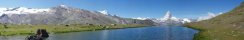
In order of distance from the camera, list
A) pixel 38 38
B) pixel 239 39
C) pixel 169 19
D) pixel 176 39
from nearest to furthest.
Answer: pixel 38 38, pixel 169 19, pixel 239 39, pixel 176 39

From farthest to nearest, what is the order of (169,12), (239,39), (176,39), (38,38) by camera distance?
(176,39)
(239,39)
(169,12)
(38,38)

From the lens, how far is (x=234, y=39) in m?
97.4

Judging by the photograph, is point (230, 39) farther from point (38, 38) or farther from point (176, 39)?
point (38, 38)

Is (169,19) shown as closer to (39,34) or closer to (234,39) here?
(39,34)

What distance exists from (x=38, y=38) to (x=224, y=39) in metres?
85.5

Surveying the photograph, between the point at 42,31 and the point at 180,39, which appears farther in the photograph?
the point at 180,39

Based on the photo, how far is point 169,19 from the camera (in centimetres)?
3144

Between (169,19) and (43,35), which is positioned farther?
(169,19)

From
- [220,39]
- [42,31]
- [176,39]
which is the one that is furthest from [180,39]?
[42,31]

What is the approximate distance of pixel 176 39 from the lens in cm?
12056

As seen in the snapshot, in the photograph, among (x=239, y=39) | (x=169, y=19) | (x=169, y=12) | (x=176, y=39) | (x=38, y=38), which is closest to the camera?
(x=38, y=38)

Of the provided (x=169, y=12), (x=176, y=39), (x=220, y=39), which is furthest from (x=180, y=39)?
(x=169, y=12)

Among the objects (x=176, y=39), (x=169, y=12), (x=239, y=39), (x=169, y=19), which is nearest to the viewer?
(x=169, y=19)

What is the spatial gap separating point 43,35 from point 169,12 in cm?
1550
